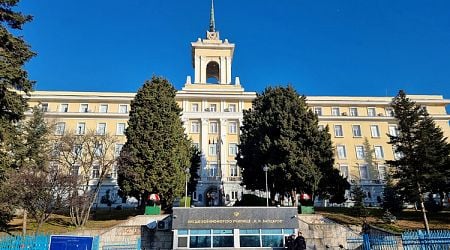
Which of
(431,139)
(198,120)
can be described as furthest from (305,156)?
(198,120)

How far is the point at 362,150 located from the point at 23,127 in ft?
151

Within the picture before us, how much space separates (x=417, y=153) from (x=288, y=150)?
11007 mm

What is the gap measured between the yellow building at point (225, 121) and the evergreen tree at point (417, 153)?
21.2 meters

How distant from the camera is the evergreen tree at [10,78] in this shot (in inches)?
704

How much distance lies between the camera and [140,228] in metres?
26.0

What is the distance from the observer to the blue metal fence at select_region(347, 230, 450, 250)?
18734mm

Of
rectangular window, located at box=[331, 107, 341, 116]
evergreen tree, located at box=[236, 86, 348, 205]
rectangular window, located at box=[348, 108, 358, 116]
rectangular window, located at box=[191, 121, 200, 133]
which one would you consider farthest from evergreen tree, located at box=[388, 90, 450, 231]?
rectangular window, located at box=[191, 121, 200, 133]

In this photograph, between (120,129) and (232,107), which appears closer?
(120,129)

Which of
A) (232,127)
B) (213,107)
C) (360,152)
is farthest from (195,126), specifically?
(360,152)

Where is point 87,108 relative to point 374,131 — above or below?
above

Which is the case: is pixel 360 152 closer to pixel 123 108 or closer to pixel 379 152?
pixel 379 152

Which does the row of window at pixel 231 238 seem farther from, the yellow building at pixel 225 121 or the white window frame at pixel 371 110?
the white window frame at pixel 371 110

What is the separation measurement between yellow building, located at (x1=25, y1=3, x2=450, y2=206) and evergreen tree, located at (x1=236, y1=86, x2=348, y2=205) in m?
13.7

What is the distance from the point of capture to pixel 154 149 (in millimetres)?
32188
